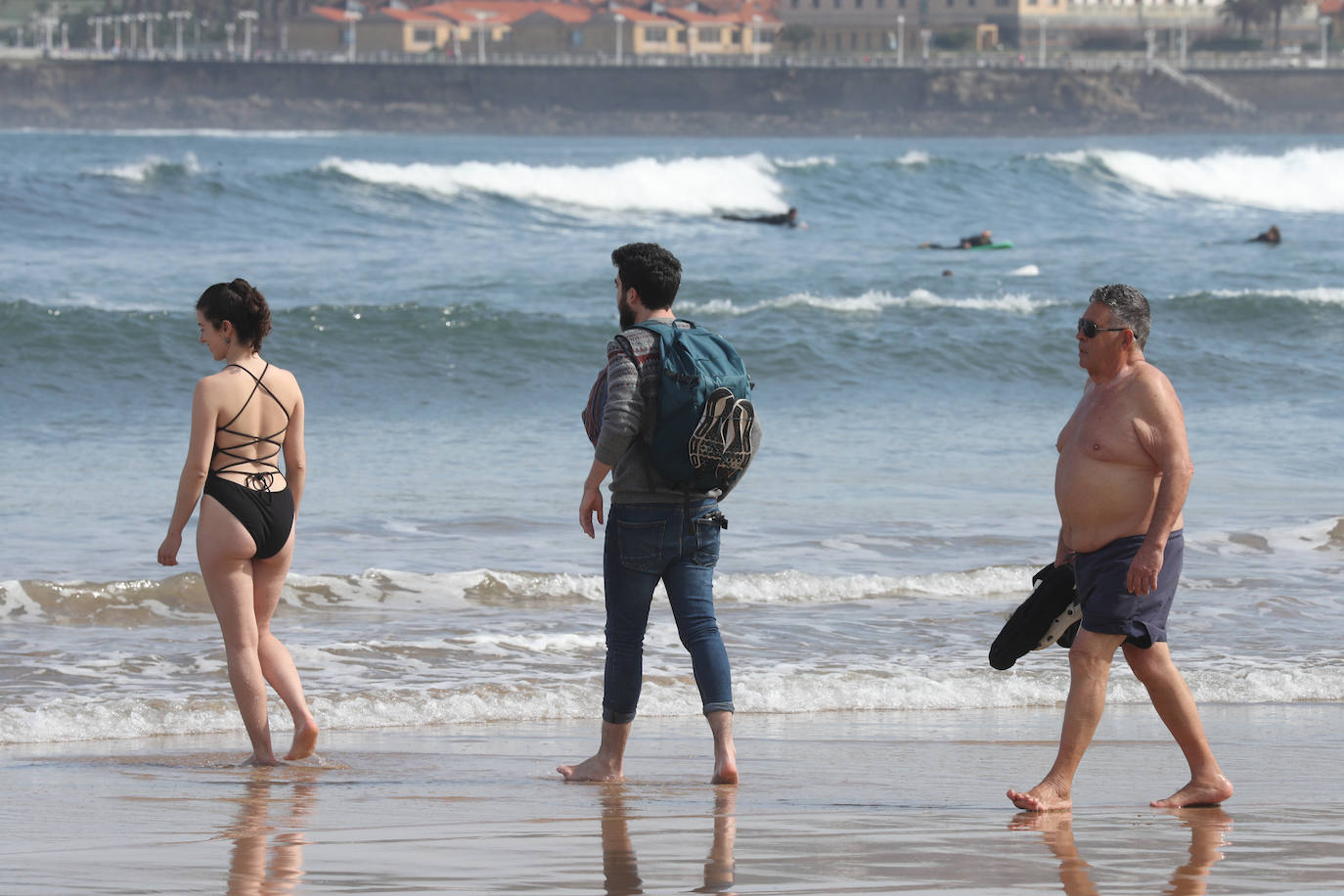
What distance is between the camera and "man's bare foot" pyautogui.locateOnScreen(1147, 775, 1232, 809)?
445 cm

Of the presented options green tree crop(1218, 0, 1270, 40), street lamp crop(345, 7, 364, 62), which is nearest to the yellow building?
street lamp crop(345, 7, 364, 62)

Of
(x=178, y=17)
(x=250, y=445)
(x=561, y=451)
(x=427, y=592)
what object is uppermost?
(x=178, y=17)

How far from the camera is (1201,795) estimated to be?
4457 millimetres

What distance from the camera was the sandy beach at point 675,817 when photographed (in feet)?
12.1

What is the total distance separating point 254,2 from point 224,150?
70.2 m

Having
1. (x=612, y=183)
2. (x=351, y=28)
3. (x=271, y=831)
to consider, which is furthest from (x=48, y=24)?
(x=271, y=831)

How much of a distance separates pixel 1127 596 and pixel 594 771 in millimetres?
1522

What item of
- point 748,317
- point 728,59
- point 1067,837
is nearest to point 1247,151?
point 728,59

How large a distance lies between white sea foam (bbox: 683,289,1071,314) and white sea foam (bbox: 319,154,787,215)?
19.0 m

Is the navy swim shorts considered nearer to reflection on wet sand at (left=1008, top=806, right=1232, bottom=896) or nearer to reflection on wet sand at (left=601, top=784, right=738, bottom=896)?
reflection on wet sand at (left=1008, top=806, right=1232, bottom=896)

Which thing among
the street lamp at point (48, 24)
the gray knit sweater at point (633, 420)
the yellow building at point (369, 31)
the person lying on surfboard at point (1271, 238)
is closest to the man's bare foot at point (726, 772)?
the gray knit sweater at point (633, 420)

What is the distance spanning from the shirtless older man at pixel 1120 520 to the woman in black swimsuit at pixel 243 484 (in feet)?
6.96

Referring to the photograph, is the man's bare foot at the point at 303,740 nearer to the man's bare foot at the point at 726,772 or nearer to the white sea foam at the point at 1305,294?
the man's bare foot at the point at 726,772

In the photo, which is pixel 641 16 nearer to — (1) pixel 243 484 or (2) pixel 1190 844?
(1) pixel 243 484
